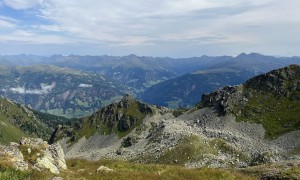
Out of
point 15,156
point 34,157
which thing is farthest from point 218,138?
point 15,156

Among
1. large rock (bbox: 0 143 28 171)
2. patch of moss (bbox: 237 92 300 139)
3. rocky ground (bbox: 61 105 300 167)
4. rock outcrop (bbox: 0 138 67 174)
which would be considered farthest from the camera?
patch of moss (bbox: 237 92 300 139)

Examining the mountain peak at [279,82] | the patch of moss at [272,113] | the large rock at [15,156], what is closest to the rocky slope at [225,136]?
the mountain peak at [279,82]

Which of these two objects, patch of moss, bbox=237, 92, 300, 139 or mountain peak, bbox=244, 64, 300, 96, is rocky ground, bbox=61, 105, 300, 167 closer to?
patch of moss, bbox=237, 92, 300, 139

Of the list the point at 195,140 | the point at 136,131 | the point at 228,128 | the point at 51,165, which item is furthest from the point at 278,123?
the point at 51,165

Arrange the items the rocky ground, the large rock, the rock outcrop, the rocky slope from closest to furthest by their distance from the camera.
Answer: the large rock, the rock outcrop, the rocky ground, the rocky slope

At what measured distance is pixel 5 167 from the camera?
28453 millimetres

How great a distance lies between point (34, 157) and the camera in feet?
115

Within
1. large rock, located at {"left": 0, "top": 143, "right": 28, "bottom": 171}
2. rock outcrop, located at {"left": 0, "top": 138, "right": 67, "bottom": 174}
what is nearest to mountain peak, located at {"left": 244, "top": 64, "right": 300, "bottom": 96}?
rock outcrop, located at {"left": 0, "top": 138, "right": 67, "bottom": 174}

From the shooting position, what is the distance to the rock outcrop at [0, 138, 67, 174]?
3120 cm

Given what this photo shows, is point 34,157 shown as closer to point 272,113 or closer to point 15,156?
point 15,156

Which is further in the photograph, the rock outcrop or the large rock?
the rock outcrop

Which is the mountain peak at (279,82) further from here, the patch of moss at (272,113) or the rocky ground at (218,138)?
the rocky ground at (218,138)

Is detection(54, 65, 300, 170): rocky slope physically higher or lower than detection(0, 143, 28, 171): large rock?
lower

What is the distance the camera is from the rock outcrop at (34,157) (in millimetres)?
31200
